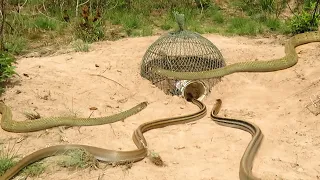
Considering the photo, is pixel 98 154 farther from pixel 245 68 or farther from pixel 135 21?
pixel 135 21

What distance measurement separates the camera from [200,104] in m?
7.47

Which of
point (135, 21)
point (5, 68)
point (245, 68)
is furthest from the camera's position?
point (135, 21)

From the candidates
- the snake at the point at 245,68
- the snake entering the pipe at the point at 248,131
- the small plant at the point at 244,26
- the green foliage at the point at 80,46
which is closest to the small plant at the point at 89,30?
the green foliage at the point at 80,46

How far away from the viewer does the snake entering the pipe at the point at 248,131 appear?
5.10m

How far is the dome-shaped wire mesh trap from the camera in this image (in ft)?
27.6

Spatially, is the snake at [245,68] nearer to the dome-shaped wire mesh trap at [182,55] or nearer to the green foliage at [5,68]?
the dome-shaped wire mesh trap at [182,55]

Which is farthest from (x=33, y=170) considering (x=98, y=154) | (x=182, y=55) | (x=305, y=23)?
(x=305, y=23)

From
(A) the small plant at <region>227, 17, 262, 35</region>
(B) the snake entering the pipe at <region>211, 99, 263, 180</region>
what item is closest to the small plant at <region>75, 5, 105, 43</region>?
(A) the small plant at <region>227, 17, 262, 35</region>

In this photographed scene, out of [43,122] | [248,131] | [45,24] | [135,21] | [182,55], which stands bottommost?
[45,24]

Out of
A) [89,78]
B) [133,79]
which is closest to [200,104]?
[133,79]

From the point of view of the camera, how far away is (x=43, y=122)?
6375 mm

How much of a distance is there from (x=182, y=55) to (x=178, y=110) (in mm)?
1578

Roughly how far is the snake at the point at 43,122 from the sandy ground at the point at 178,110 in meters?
0.10

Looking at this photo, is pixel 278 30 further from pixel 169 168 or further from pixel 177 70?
pixel 169 168
